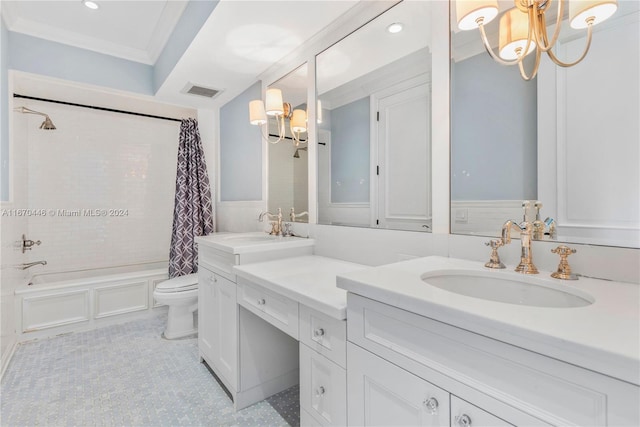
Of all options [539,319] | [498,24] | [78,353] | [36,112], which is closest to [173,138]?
[36,112]

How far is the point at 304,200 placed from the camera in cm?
212

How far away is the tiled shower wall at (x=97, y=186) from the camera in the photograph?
301 cm

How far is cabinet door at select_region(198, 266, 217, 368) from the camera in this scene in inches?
74.0

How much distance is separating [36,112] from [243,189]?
6.46 feet

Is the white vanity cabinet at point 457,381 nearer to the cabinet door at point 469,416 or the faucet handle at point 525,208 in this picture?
the cabinet door at point 469,416

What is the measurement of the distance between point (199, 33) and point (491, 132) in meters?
1.73

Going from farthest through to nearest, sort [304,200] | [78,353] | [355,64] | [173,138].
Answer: [173,138]
[78,353]
[304,200]
[355,64]

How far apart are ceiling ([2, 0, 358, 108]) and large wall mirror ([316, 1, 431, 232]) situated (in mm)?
275

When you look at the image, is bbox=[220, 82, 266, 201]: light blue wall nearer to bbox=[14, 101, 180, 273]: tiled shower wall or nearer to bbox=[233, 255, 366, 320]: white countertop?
bbox=[14, 101, 180, 273]: tiled shower wall

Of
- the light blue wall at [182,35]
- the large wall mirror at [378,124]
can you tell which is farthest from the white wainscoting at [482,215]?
the light blue wall at [182,35]

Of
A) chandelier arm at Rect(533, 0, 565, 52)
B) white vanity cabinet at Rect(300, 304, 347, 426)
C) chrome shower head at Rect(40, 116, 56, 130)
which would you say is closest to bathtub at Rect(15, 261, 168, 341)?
chrome shower head at Rect(40, 116, 56, 130)

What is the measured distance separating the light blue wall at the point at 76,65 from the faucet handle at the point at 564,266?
3366 millimetres

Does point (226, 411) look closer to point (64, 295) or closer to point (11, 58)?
point (64, 295)

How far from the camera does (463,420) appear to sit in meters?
0.67
